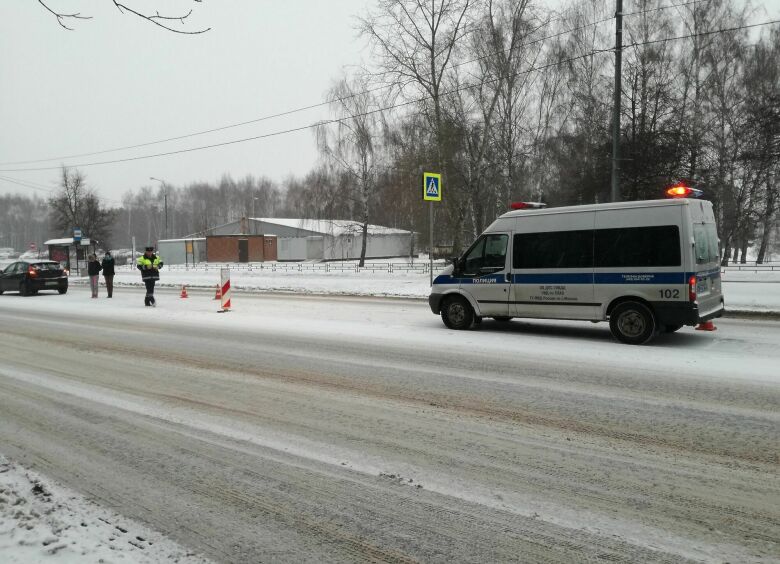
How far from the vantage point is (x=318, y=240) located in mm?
61531

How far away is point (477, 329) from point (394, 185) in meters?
A: 27.5

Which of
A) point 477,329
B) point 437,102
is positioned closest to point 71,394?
point 477,329

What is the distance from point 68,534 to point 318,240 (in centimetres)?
5897

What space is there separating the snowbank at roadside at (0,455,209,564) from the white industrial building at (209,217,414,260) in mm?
53836

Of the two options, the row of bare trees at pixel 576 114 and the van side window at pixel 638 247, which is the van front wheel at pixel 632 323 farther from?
the row of bare trees at pixel 576 114

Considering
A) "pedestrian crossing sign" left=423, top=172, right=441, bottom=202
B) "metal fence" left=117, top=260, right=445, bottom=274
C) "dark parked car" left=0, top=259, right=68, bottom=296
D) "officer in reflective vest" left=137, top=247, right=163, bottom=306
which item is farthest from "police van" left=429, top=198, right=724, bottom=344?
"metal fence" left=117, top=260, right=445, bottom=274

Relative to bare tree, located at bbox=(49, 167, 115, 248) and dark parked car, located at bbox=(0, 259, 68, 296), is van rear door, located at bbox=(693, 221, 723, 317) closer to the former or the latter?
dark parked car, located at bbox=(0, 259, 68, 296)

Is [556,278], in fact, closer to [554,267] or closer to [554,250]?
[554,267]

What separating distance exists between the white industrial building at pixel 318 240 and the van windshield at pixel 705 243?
48671 mm

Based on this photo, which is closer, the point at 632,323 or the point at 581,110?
the point at 632,323

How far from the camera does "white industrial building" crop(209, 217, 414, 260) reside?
61.1 m

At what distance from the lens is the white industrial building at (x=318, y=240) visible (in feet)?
200

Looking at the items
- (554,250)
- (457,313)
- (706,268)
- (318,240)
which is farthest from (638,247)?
(318,240)

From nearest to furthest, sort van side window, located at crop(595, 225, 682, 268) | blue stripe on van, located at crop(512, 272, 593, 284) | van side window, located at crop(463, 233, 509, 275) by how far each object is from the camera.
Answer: van side window, located at crop(595, 225, 682, 268) < blue stripe on van, located at crop(512, 272, 593, 284) < van side window, located at crop(463, 233, 509, 275)
